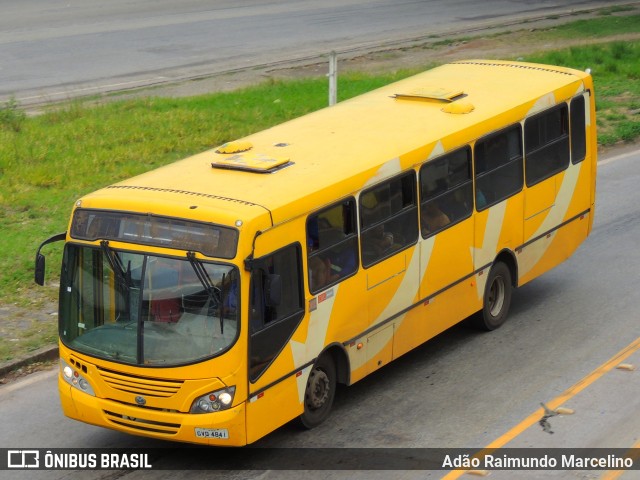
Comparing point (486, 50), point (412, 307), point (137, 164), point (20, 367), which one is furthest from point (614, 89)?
point (20, 367)

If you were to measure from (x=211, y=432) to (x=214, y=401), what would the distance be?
26 centimetres

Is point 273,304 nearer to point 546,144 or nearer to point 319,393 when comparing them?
point 319,393

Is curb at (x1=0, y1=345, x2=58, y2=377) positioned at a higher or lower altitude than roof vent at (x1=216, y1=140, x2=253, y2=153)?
lower

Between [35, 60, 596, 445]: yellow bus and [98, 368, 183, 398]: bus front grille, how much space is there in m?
0.01

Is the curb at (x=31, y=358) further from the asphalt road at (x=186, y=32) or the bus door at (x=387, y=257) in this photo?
the asphalt road at (x=186, y=32)

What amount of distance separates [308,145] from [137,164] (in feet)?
26.3

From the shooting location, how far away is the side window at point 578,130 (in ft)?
49.0

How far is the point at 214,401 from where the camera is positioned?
996 cm

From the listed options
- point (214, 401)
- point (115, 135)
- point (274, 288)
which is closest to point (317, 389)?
point (214, 401)

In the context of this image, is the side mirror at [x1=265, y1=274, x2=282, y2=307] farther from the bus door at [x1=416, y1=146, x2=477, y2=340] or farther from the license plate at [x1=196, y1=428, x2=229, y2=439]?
the bus door at [x1=416, y1=146, x2=477, y2=340]

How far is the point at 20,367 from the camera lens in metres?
12.9

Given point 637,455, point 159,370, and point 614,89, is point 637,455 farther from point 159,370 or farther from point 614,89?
point 614,89

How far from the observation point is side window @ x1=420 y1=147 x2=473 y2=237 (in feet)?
40.5

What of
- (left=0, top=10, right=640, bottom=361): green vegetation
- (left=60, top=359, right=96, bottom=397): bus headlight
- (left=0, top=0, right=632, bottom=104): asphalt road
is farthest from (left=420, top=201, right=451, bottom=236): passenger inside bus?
(left=0, top=0, right=632, bottom=104): asphalt road
